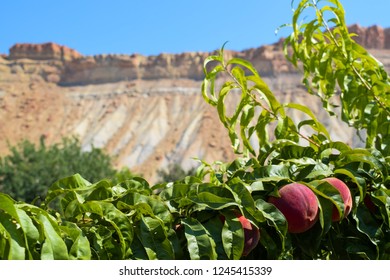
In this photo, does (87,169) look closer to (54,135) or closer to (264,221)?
(54,135)

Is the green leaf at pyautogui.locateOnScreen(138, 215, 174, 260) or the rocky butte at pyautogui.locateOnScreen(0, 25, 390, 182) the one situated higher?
the rocky butte at pyautogui.locateOnScreen(0, 25, 390, 182)

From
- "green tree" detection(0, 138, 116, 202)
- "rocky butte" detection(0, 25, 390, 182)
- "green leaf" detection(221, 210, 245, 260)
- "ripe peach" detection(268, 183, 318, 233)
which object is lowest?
"green tree" detection(0, 138, 116, 202)

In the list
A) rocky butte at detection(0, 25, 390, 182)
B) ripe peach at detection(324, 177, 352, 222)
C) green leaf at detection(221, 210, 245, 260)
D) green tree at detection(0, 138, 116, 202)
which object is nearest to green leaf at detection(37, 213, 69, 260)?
green leaf at detection(221, 210, 245, 260)

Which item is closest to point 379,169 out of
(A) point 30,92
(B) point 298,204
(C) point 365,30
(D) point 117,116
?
(B) point 298,204

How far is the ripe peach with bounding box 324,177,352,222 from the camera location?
3.87ft

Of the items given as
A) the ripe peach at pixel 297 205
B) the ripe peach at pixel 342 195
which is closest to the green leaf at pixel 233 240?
the ripe peach at pixel 297 205

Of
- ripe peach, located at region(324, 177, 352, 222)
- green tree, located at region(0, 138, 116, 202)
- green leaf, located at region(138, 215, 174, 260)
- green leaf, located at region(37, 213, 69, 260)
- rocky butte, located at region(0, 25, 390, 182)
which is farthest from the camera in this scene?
rocky butte, located at region(0, 25, 390, 182)

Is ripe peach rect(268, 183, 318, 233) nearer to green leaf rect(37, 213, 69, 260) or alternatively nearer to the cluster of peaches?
the cluster of peaches

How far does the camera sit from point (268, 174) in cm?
117

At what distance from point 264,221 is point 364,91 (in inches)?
33.0

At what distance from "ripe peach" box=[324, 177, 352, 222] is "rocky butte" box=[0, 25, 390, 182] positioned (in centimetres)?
3204

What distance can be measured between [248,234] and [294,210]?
0.33ft

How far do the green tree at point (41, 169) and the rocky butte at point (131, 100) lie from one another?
28.7 feet

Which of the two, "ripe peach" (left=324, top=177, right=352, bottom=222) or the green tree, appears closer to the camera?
"ripe peach" (left=324, top=177, right=352, bottom=222)
